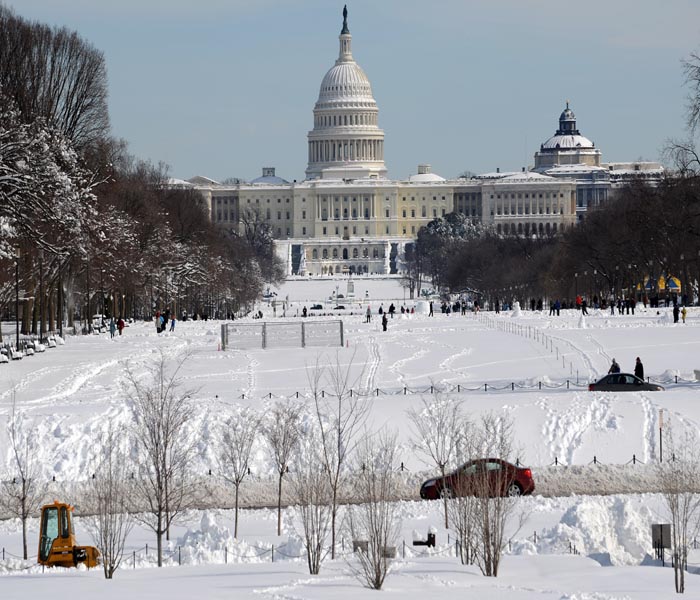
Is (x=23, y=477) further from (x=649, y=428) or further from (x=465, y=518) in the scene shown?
(x=649, y=428)

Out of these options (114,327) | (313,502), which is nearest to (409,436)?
(313,502)

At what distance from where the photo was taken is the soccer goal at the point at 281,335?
186ft

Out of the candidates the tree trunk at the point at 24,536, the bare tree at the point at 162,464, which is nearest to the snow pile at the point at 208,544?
the bare tree at the point at 162,464

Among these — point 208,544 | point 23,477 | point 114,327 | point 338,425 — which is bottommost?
point 208,544

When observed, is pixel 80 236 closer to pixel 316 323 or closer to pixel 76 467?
pixel 316 323

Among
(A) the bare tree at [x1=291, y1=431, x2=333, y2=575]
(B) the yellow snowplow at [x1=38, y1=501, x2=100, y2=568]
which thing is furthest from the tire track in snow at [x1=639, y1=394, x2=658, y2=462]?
(B) the yellow snowplow at [x1=38, y1=501, x2=100, y2=568]

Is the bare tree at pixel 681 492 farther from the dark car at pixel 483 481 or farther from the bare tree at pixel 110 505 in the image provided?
the bare tree at pixel 110 505

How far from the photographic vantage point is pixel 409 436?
33.5 m

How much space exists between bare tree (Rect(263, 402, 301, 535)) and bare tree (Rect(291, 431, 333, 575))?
26 cm

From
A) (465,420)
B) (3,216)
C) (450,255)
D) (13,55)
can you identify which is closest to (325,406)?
(465,420)

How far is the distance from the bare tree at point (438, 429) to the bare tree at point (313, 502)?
6.15 feet

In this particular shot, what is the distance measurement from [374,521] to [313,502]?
13.2 feet

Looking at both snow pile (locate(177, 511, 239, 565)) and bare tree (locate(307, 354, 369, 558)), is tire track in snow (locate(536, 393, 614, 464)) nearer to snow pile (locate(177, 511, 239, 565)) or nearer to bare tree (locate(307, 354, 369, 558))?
bare tree (locate(307, 354, 369, 558))

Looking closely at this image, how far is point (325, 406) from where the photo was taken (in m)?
35.5
